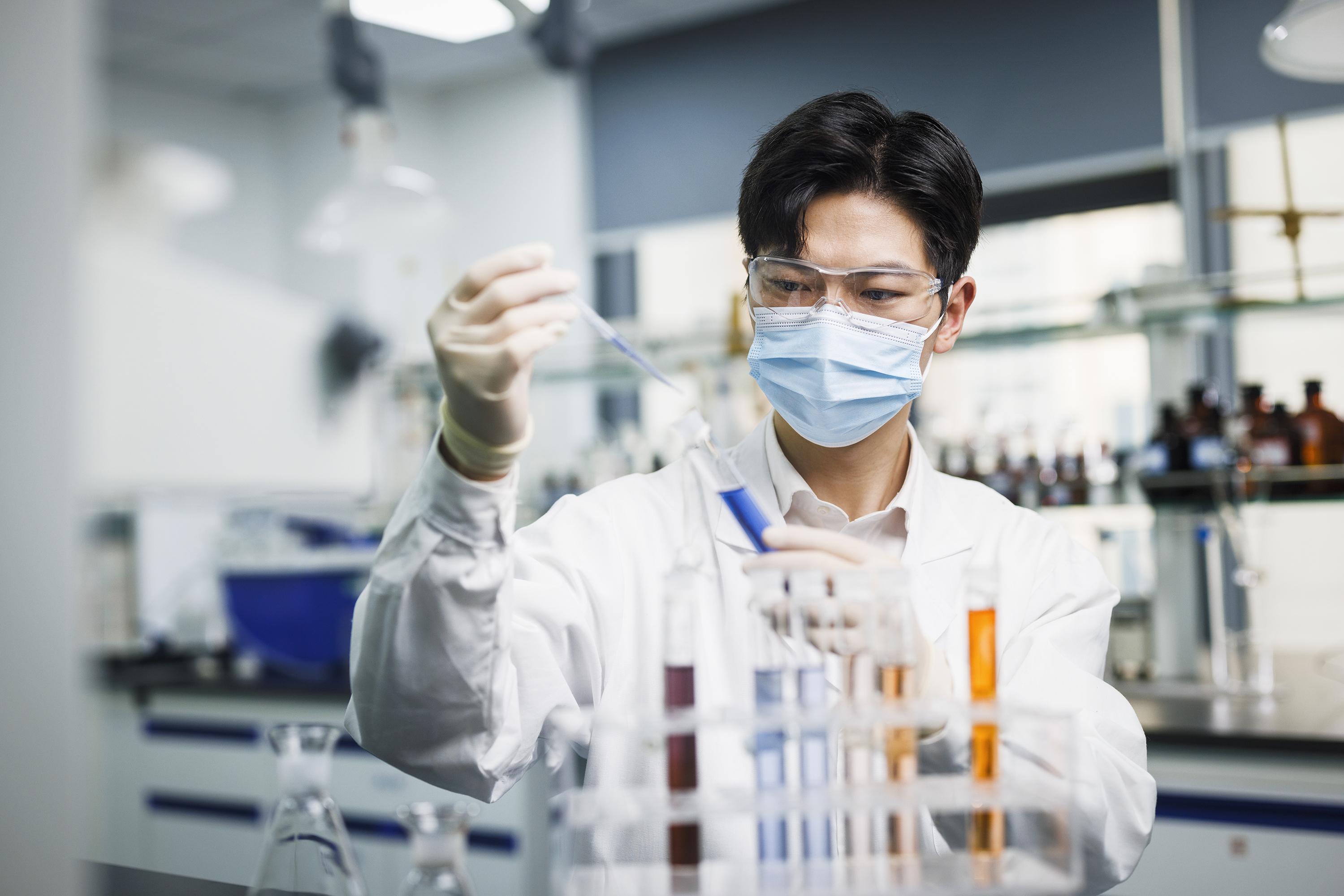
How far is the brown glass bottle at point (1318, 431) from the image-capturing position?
2469 millimetres

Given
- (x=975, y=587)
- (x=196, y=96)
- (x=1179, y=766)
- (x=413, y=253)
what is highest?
(x=196, y=96)

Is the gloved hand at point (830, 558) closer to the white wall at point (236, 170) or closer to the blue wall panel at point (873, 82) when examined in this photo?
the blue wall panel at point (873, 82)

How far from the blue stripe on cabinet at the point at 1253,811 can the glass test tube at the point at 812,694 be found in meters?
1.62

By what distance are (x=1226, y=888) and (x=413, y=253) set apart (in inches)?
155

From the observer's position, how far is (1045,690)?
3.33 feet

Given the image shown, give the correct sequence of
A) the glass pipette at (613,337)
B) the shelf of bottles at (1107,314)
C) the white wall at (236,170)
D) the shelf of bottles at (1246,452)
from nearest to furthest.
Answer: the glass pipette at (613,337) < the shelf of bottles at (1246,452) < the shelf of bottles at (1107,314) < the white wall at (236,170)

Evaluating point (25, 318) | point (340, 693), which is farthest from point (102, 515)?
point (25, 318)

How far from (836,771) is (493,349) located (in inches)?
14.6

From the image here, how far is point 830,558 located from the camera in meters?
0.71

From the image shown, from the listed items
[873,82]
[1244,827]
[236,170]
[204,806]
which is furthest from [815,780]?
[236,170]

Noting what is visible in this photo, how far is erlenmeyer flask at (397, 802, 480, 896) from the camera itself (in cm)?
74

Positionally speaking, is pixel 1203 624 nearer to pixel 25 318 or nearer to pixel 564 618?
pixel 564 618

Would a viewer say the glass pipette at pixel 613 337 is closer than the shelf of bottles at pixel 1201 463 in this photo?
Yes

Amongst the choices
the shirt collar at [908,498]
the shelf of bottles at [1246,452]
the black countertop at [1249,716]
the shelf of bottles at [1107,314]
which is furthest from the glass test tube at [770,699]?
the shelf of bottles at [1107,314]
